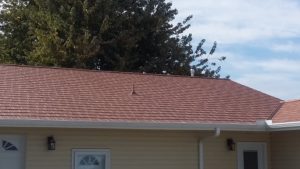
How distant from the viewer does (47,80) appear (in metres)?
13.7

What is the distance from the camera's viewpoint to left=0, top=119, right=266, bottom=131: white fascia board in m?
10.4

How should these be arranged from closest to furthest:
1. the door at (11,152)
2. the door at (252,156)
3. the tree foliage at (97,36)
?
the door at (11,152)
the door at (252,156)
the tree foliage at (97,36)

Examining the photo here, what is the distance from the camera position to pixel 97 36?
888 inches

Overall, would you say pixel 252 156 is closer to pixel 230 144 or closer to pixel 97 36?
pixel 230 144

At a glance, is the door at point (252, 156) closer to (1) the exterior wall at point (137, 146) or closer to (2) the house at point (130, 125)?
(2) the house at point (130, 125)

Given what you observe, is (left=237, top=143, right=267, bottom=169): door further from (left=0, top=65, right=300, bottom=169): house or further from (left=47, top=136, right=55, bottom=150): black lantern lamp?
(left=47, top=136, right=55, bottom=150): black lantern lamp

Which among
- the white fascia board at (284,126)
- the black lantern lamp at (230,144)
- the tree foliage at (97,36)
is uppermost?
the tree foliage at (97,36)

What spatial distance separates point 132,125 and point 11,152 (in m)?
2.43

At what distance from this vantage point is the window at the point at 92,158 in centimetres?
1153

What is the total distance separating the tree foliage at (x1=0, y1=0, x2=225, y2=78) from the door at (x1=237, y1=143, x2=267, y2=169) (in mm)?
9990

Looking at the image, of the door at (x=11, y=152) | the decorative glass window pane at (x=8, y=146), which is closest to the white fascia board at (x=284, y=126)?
the door at (x=11, y=152)

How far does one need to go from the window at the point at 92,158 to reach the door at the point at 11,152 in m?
1.10

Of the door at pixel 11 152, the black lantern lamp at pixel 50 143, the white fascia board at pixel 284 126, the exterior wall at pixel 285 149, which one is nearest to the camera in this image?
the door at pixel 11 152

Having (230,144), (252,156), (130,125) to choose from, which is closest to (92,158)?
(130,125)
